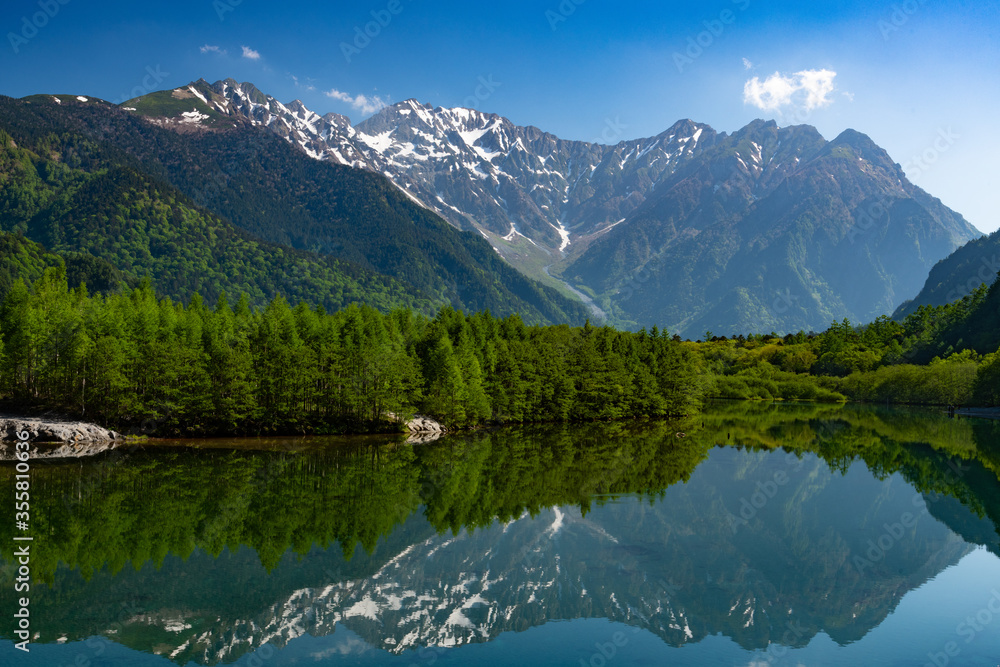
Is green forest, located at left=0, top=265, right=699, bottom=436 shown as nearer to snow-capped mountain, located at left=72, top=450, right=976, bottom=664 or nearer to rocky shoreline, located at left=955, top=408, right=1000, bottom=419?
snow-capped mountain, located at left=72, top=450, right=976, bottom=664

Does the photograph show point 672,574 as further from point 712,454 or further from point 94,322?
point 94,322

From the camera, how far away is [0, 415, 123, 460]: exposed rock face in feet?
183

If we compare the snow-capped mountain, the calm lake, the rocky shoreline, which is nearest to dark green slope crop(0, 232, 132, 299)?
the calm lake

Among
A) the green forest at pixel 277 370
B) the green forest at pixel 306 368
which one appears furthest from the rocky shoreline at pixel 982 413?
the green forest at pixel 277 370

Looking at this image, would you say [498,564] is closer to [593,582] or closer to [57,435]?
[593,582]

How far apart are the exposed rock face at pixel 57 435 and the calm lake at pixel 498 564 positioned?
8210mm

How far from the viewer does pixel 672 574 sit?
87.9 feet

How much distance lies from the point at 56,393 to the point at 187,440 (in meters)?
13.8

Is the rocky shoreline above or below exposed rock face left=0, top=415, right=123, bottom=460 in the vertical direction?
above

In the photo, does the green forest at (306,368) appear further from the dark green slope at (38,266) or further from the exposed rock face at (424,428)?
the dark green slope at (38,266)

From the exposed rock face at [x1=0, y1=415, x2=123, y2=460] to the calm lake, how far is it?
8210 mm

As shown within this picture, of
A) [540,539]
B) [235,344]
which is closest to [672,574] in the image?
[540,539]

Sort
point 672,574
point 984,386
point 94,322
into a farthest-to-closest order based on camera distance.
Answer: point 984,386 → point 94,322 → point 672,574

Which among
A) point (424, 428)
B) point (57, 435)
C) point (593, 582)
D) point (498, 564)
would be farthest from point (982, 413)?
point (57, 435)
